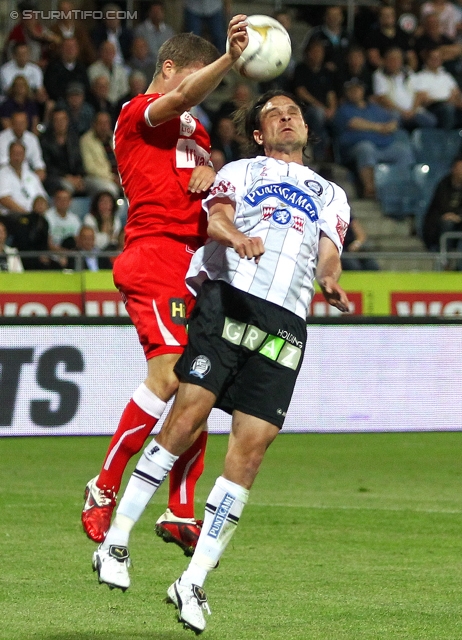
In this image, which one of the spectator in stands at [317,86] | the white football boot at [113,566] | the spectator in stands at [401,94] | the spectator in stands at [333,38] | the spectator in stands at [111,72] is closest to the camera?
the white football boot at [113,566]

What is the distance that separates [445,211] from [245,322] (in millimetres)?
11424

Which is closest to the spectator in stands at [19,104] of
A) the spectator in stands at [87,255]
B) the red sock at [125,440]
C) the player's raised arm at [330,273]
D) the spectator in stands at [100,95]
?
the spectator in stands at [100,95]

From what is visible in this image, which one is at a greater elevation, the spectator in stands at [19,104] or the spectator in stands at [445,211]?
the spectator in stands at [19,104]

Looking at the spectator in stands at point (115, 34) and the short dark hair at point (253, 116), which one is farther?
the spectator in stands at point (115, 34)

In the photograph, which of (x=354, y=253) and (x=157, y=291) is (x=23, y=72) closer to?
(x=354, y=253)

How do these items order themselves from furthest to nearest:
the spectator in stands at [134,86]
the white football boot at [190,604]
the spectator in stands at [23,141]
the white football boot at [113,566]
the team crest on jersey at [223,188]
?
the spectator in stands at [134,86], the spectator in stands at [23,141], the team crest on jersey at [223,188], the white football boot at [113,566], the white football boot at [190,604]

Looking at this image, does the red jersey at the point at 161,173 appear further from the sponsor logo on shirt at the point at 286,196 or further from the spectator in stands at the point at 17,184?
the spectator in stands at the point at 17,184

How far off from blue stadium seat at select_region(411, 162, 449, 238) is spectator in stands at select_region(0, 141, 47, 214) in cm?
574

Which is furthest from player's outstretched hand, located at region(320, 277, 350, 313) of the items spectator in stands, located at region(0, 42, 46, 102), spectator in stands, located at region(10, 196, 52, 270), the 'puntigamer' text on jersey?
spectator in stands, located at region(0, 42, 46, 102)

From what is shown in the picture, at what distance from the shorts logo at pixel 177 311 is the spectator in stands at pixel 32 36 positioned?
33.7 ft

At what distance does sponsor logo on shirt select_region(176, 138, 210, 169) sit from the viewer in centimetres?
566

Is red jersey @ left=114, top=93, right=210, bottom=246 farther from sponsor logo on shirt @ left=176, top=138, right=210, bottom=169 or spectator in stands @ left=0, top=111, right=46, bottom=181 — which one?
spectator in stands @ left=0, top=111, right=46, bottom=181

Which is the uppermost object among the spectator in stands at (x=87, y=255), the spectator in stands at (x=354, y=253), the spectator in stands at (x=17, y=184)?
the spectator in stands at (x=17, y=184)

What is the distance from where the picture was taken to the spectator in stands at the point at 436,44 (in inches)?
727
